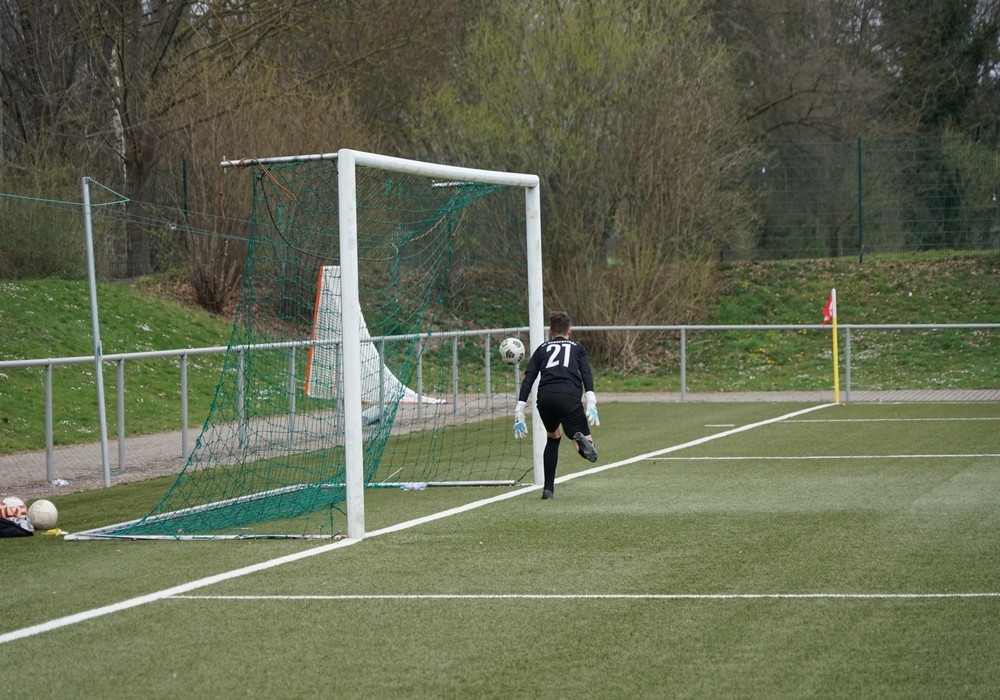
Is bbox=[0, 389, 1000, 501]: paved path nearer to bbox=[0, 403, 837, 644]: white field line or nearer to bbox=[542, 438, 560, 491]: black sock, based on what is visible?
bbox=[0, 403, 837, 644]: white field line

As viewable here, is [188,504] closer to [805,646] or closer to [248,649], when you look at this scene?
[248,649]

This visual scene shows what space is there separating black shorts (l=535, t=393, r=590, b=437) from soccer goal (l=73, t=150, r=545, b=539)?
878 mm

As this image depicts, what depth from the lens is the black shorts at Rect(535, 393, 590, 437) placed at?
10.2 meters

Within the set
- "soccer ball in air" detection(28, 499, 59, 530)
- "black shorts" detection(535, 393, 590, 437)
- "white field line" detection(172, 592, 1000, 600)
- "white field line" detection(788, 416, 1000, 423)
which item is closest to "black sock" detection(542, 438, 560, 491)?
"black shorts" detection(535, 393, 590, 437)

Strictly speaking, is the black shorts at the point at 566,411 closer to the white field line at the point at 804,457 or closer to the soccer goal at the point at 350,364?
the soccer goal at the point at 350,364

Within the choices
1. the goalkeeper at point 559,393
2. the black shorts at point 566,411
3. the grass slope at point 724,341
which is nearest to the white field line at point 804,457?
the goalkeeper at point 559,393

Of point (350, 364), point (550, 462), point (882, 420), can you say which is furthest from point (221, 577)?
point (882, 420)

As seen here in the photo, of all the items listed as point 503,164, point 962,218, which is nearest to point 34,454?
point 503,164

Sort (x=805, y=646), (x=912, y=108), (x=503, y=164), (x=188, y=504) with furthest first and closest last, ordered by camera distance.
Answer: (x=912, y=108) < (x=503, y=164) < (x=188, y=504) < (x=805, y=646)

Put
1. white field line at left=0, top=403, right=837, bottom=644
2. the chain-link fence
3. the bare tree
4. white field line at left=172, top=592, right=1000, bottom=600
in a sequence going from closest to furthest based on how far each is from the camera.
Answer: white field line at left=0, top=403, right=837, bottom=644
white field line at left=172, top=592, right=1000, bottom=600
the bare tree
the chain-link fence

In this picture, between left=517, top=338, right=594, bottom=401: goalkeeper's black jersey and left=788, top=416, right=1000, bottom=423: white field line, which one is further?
left=788, top=416, right=1000, bottom=423: white field line

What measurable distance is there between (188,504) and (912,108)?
29.7m

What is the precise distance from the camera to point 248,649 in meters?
5.71

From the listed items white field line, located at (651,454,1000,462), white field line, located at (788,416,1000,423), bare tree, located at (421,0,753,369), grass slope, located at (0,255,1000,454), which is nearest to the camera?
white field line, located at (651,454,1000,462)
